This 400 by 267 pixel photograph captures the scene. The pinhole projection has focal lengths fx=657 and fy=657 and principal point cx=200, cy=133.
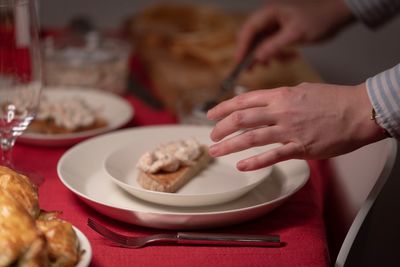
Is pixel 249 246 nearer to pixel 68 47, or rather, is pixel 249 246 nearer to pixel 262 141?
pixel 262 141

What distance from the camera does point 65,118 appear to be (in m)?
1.43

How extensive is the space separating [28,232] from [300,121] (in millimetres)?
462

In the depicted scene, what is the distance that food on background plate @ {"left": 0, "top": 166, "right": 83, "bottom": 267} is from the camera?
0.70m

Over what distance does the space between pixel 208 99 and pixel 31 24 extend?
0.62 meters

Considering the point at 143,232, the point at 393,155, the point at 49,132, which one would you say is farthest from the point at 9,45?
the point at 393,155

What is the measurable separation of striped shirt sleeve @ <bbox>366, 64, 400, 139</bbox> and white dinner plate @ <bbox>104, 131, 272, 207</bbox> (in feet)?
0.69

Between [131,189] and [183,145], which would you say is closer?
[131,189]

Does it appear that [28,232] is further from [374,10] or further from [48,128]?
[374,10]

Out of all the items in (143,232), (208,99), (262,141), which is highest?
(262,141)

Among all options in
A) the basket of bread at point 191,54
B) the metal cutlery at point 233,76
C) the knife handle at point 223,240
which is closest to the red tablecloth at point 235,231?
the knife handle at point 223,240

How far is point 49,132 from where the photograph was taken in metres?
1.41

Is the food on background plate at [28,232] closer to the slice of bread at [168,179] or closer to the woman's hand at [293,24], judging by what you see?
the slice of bread at [168,179]

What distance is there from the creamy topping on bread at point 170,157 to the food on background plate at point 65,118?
32 centimetres

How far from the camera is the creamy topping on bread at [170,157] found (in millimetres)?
1119
